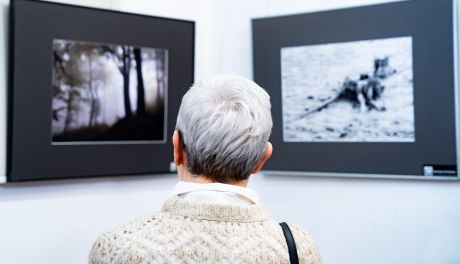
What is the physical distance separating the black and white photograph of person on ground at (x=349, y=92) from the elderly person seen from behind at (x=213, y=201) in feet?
3.20

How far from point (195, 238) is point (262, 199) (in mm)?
1175

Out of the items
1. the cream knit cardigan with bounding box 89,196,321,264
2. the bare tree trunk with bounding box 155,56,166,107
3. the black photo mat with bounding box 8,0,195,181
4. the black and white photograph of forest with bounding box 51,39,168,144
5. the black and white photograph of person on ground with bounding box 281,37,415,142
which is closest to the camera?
the cream knit cardigan with bounding box 89,196,321,264

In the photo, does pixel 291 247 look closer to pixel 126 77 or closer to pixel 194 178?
pixel 194 178

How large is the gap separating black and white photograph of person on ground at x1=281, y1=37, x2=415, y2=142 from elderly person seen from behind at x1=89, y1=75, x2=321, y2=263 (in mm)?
975

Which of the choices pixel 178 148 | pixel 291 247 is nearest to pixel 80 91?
pixel 178 148

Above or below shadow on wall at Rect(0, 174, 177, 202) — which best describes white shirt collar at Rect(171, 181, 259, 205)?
above

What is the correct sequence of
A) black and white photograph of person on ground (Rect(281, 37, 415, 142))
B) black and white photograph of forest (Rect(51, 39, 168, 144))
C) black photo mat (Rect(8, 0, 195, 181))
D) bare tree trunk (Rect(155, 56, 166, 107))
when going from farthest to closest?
bare tree trunk (Rect(155, 56, 166, 107)) < black and white photograph of person on ground (Rect(281, 37, 415, 142)) < black and white photograph of forest (Rect(51, 39, 168, 144)) < black photo mat (Rect(8, 0, 195, 181))

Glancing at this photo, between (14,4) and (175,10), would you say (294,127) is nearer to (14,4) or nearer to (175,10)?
(175,10)

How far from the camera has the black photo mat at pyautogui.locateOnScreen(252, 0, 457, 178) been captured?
1688 mm

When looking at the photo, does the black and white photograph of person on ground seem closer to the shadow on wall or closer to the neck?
the shadow on wall

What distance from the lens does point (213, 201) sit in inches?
36.1

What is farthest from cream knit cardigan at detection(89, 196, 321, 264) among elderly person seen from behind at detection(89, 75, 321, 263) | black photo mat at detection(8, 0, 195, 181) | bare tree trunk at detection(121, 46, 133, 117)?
bare tree trunk at detection(121, 46, 133, 117)

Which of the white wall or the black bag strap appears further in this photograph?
the white wall

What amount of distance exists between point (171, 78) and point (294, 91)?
20.6 inches
